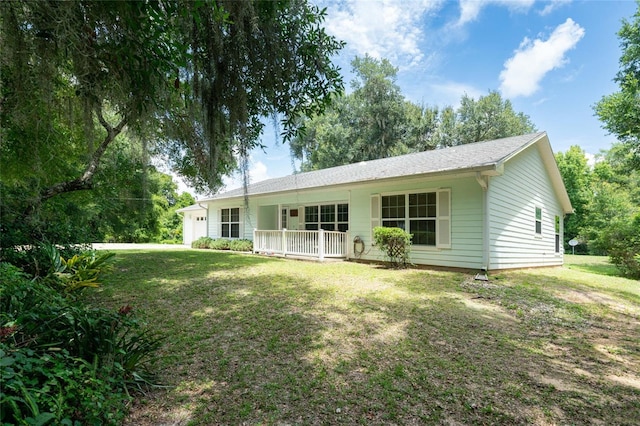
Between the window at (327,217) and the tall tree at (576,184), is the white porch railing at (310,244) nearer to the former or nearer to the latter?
the window at (327,217)

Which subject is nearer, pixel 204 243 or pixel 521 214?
pixel 521 214

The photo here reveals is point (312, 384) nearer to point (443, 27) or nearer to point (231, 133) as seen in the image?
point (231, 133)

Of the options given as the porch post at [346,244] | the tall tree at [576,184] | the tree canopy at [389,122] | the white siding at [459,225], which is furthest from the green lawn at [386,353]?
the tall tree at [576,184]

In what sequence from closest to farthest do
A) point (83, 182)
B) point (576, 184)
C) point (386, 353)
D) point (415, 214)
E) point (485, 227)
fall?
point (386, 353) < point (83, 182) < point (485, 227) < point (415, 214) < point (576, 184)

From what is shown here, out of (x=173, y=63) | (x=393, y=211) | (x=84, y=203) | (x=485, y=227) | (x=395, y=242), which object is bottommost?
(x=395, y=242)

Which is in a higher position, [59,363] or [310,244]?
[310,244]

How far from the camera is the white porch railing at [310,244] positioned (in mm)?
10141

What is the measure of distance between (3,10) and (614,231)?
16.4 m

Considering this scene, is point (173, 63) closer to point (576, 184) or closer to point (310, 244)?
point (310, 244)

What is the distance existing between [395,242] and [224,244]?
9.79 meters

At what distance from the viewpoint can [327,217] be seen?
38.8 feet

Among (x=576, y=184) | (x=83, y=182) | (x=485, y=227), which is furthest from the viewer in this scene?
(x=576, y=184)

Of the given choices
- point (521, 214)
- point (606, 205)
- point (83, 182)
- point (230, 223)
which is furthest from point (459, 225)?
point (606, 205)

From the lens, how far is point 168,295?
5.38 metres
